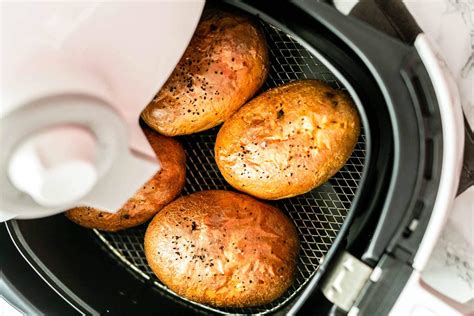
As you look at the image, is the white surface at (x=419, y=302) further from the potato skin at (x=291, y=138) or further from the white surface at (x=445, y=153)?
the potato skin at (x=291, y=138)

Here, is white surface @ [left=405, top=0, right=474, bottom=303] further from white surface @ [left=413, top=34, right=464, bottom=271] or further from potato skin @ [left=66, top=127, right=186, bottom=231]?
potato skin @ [left=66, top=127, right=186, bottom=231]

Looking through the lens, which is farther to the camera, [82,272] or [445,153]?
[82,272]

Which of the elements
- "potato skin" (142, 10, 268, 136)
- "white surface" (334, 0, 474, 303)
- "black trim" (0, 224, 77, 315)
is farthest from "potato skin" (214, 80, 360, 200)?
"black trim" (0, 224, 77, 315)

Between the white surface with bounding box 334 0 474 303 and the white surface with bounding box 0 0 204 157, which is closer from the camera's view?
the white surface with bounding box 0 0 204 157

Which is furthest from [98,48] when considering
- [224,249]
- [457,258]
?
[457,258]

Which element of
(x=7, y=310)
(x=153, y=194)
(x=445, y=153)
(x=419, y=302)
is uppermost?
(x=445, y=153)

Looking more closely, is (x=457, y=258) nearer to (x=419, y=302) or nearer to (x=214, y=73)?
(x=419, y=302)
